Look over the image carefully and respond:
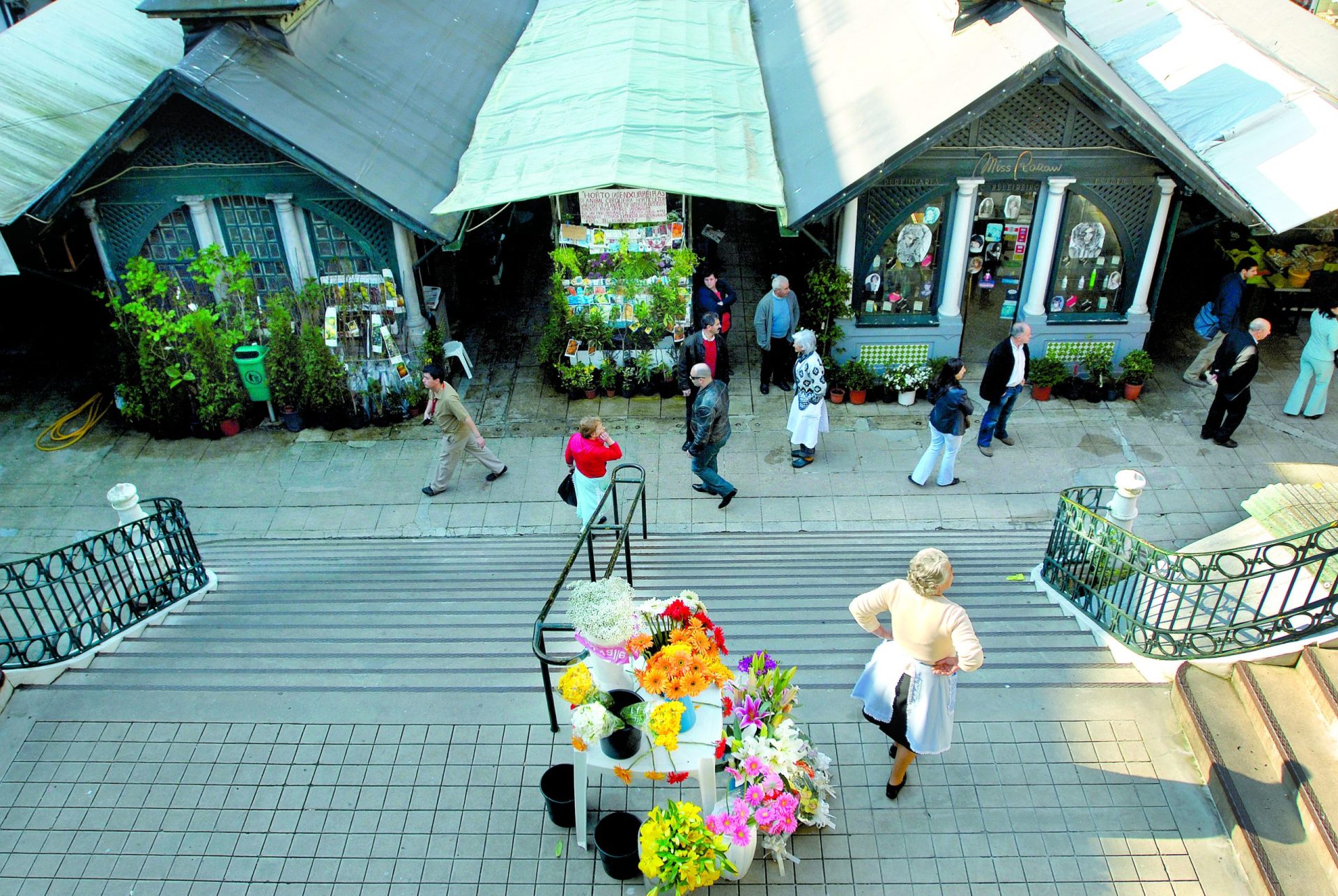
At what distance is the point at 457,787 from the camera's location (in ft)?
19.1

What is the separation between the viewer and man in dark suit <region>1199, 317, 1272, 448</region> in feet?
33.9

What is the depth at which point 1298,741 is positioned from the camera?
18.7ft

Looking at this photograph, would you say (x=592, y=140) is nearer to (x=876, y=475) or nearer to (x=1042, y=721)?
(x=876, y=475)

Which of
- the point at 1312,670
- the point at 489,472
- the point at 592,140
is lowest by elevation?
the point at 489,472

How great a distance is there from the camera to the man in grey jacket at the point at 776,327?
11.7m

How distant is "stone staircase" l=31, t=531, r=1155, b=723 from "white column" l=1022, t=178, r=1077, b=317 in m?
3.88

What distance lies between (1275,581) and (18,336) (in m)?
15.8

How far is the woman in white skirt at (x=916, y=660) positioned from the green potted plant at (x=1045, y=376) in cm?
734

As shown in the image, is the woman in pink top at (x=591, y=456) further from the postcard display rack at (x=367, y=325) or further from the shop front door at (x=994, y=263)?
the shop front door at (x=994, y=263)

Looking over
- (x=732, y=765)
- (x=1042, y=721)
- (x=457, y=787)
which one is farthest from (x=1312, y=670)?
(x=457, y=787)

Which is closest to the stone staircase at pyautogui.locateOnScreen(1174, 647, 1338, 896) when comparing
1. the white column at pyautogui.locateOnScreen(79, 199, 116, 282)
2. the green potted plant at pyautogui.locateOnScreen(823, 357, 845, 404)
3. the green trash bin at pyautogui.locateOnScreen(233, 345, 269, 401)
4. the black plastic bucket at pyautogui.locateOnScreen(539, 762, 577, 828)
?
the black plastic bucket at pyautogui.locateOnScreen(539, 762, 577, 828)

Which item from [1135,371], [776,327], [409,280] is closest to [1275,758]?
[1135,371]

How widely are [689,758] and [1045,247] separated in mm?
9004

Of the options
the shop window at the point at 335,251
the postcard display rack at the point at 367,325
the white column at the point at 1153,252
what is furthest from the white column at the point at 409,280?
the white column at the point at 1153,252
